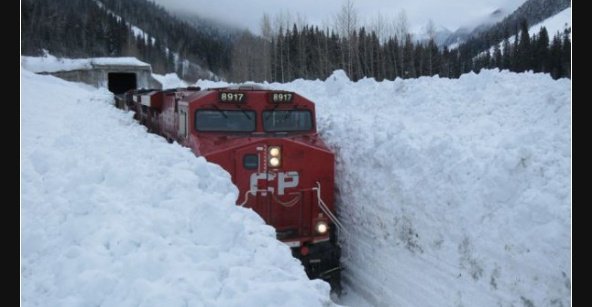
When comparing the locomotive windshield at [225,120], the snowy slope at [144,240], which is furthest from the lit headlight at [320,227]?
the snowy slope at [144,240]

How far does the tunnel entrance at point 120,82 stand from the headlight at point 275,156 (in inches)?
1545

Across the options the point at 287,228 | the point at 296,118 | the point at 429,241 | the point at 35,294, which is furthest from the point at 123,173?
the point at 429,241

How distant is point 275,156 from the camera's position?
24.7ft

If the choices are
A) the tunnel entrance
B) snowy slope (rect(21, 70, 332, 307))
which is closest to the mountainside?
the tunnel entrance

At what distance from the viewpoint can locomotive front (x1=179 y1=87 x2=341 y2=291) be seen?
7477 millimetres

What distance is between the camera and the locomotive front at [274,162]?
7477mm

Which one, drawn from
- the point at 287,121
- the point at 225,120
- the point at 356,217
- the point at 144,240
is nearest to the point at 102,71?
the point at 225,120

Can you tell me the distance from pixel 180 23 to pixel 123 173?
4727 inches

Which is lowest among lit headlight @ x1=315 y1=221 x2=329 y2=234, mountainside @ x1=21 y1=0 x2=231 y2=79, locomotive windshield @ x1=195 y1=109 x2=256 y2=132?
lit headlight @ x1=315 y1=221 x2=329 y2=234

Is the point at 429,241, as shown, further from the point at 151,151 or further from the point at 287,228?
the point at 151,151

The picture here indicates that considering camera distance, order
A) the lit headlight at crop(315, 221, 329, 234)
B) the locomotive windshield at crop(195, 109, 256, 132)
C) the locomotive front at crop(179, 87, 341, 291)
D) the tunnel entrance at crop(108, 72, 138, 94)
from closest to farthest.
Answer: the locomotive front at crop(179, 87, 341, 291) < the lit headlight at crop(315, 221, 329, 234) < the locomotive windshield at crop(195, 109, 256, 132) < the tunnel entrance at crop(108, 72, 138, 94)

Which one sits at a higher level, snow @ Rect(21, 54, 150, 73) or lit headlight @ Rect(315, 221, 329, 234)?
snow @ Rect(21, 54, 150, 73)

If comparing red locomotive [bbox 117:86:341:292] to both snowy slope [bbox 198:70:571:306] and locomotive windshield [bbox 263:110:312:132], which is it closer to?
locomotive windshield [bbox 263:110:312:132]

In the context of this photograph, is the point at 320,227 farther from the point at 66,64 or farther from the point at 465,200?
the point at 66,64
